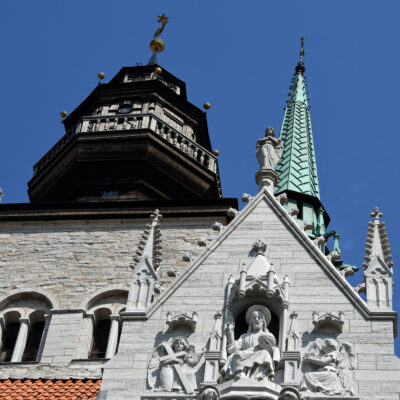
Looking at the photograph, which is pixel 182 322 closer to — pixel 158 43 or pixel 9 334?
pixel 9 334

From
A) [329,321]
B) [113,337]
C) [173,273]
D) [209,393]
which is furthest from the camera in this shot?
[113,337]

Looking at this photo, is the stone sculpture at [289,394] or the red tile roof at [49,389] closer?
the stone sculpture at [289,394]

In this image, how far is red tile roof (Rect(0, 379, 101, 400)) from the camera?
53.1 ft

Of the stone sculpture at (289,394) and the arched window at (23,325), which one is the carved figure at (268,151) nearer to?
the stone sculpture at (289,394)

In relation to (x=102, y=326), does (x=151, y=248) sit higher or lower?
lower

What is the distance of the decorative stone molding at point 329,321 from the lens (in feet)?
48.5

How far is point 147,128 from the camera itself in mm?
23266

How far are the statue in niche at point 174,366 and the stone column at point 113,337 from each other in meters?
4.63

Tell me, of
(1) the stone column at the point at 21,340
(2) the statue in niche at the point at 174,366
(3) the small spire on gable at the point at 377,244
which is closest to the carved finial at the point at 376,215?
(3) the small spire on gable at the point at 377,244

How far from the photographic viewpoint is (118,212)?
71.6ft

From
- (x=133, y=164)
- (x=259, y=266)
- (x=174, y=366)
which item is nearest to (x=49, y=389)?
(x=174, y=366)

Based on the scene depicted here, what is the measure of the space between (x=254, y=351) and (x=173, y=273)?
7.40 ft

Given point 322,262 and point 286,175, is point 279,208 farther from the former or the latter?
point 286,175

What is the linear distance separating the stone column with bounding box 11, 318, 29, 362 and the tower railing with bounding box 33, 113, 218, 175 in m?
4.51
